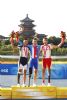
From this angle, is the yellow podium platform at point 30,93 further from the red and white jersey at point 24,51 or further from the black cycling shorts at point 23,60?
the red and white jersey at point 24,51

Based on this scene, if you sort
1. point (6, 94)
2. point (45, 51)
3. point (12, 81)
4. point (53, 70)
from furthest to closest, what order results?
1. point (53, 70)
2. point (12, 81)
3. point (45, 51)
4. point (6, 94)

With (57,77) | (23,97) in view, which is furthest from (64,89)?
(57,77)

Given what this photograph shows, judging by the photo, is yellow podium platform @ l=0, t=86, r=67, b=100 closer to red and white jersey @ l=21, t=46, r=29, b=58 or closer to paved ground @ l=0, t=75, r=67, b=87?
red and white jersey @ l=21, t=46, r=29, b=58

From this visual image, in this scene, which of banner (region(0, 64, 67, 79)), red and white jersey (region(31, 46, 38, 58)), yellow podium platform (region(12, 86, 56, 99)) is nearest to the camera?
yellow podium platform (region(12, 86, 56, 99))

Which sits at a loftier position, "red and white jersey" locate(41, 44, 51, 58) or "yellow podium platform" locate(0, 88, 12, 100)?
"red and white jersey" locate(41, 44, 51, 58)

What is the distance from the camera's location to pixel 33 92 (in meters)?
10.0

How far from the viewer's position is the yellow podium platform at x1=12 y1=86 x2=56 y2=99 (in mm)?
9969

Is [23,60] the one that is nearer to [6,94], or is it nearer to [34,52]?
[34,52]

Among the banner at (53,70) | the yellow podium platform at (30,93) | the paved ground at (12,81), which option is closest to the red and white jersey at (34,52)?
the yellow podium platform at (30,93)

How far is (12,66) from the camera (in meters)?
13.6

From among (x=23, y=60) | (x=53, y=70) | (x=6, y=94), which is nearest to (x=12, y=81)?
(x=53, y=70)

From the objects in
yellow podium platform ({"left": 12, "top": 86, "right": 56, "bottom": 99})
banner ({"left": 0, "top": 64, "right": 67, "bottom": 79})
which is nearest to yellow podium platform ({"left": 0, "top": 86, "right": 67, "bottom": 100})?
yellow podium platform ({"left": 12, "top": 86, "right": 56, "bottom": 99})

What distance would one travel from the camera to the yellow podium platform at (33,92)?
392 inches

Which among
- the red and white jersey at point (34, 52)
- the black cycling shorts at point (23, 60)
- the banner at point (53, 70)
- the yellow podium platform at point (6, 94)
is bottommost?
the yellow podium platform at point (6, 94)
